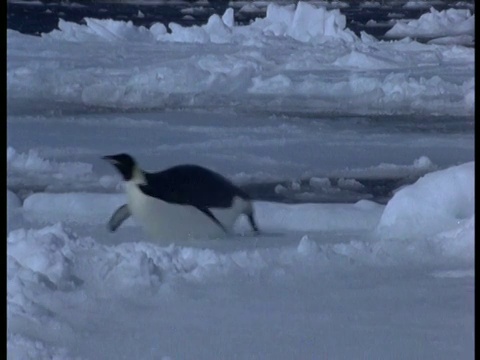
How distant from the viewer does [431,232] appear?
6.66ft

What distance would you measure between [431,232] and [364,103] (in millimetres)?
322

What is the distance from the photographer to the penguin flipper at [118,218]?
2.03m

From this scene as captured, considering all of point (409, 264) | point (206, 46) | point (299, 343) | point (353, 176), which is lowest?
point (299, 343)

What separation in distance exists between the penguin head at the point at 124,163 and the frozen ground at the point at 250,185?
0.8 inches

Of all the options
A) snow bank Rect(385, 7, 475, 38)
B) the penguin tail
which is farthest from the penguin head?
snow bank Rect(385, 7, 475, 38)

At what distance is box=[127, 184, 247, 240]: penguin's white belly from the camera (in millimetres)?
2039

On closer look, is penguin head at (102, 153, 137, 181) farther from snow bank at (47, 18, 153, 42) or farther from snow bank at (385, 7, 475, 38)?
snow bank at (385, 7, 475, 38)

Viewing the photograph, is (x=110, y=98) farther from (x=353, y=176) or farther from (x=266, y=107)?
(x=353, y=176)

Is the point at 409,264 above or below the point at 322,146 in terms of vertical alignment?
below

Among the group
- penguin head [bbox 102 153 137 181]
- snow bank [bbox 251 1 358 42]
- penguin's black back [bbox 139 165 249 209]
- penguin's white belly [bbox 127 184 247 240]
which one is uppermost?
snow bank [bbox 251 1 358 42]

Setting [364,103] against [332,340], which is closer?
[332,340]

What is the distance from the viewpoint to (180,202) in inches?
82.2

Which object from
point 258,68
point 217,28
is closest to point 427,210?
point 258,68

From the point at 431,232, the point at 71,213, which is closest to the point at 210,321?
the point at 71,213
